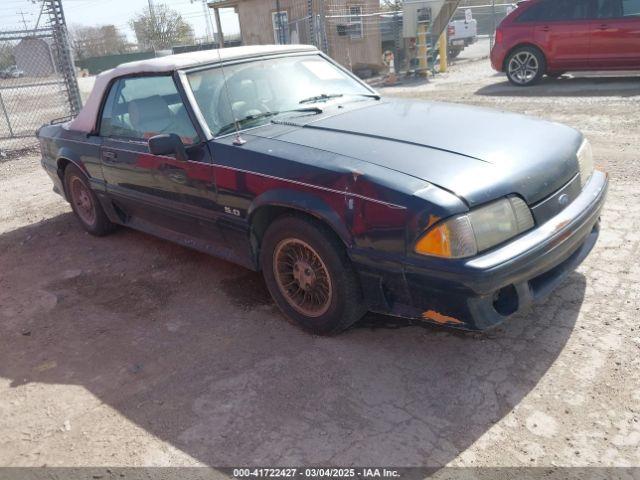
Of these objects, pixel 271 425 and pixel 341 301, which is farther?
pixel 341 301

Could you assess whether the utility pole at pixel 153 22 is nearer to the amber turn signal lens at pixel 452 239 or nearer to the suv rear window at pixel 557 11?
the suv rear window at pixel 557 11

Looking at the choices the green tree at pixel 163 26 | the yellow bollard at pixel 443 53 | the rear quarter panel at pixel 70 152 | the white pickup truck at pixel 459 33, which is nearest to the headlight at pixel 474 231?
the rear quarter panel at pixel 70 152

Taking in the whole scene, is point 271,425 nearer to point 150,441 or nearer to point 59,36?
point 150,441

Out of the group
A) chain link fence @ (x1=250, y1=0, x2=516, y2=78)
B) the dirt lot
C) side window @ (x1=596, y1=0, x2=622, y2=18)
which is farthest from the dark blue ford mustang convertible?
chain link fence @ (x1=250, y1=0, x2=516, y2=78)

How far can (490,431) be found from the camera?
2510mm

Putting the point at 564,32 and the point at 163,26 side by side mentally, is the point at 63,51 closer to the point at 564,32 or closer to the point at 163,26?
the point at 564,32

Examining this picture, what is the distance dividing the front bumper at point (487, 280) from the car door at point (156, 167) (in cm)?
142

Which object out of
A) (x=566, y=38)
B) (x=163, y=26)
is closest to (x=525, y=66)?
(x=566, y=38)

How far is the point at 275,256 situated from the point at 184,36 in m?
39.9

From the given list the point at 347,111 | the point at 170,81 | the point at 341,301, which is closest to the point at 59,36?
the point at 170,81

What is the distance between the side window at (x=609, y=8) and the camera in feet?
31.6

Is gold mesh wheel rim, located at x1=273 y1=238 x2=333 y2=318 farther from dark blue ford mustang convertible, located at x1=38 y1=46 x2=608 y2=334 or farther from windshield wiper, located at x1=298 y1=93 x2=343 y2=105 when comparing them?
windshield wiper, located at x1=298 y1=93 x2=343 y2=105

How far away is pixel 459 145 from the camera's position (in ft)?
10.2

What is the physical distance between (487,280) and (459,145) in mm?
880
